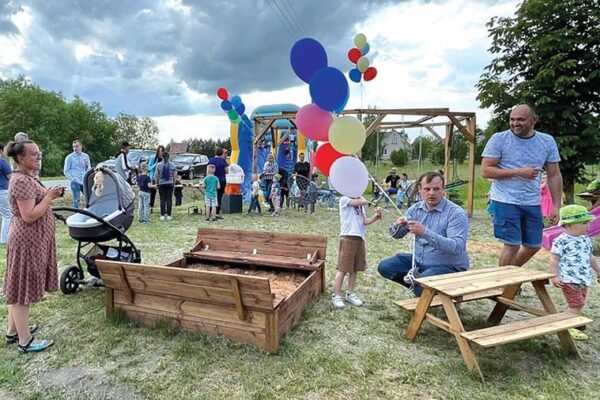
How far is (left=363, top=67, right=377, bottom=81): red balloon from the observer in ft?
13.1

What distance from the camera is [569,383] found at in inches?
90.1

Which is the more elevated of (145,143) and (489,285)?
(145,143)

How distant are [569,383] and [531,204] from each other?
146 cm

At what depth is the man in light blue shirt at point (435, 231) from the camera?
9.36ft

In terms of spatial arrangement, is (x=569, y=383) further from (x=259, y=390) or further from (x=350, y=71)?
(x=350, y=71)

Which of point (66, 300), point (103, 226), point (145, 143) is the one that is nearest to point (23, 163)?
point (103, 226)

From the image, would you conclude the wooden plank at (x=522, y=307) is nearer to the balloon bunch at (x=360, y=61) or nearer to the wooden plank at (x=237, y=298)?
the wooden plank at (x=237, y=298)

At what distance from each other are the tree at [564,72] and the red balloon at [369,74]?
568 centimetres

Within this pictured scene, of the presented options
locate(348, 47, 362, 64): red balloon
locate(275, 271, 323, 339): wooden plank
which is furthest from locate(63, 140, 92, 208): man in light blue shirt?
locate(275, 271, 323, 339): wooden plank

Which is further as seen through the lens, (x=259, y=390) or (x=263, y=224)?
(x=263, y=224)

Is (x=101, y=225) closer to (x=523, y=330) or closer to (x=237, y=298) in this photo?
(x=237, y=298)

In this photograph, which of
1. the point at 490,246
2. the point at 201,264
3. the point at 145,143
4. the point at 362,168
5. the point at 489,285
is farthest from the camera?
the point at 145,143

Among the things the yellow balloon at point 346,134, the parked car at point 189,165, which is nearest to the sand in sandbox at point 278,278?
the yellow balloon at point 346,134

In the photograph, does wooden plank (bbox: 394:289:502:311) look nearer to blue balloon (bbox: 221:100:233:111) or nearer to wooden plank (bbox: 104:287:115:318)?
wooden plank (bbox: 104:287:115:318)
